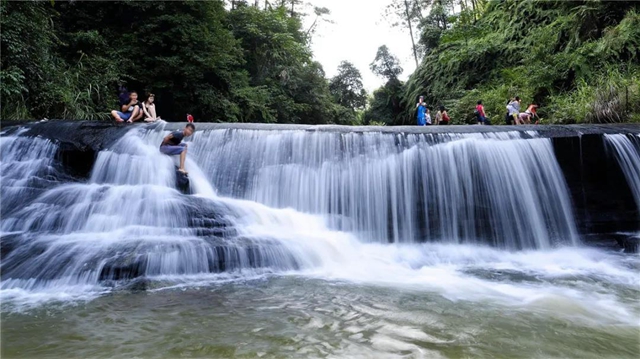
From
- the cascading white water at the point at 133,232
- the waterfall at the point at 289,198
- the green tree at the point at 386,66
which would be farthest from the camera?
the green tree at the point at 386,66

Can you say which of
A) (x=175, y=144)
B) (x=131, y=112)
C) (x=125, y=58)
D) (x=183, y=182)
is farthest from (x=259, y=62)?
(x=183, y=182)

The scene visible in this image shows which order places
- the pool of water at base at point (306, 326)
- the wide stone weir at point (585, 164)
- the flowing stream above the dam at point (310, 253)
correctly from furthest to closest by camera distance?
1. the wide stone weir at point (585, 164)
2. the flowing stream above the dam at point (310, 253)
3. the pool of water at base at point (306, 326)

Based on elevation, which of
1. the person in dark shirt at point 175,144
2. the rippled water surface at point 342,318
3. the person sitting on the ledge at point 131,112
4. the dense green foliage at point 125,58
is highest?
the dense green foliage at point 125,58

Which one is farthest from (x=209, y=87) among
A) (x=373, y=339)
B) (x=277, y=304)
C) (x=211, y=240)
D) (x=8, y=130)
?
(x=373, y=339)

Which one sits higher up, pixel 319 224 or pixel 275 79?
pixel 275 79

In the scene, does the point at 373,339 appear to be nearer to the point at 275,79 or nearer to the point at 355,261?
the point at 355,261

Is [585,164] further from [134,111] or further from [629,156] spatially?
[134,111]

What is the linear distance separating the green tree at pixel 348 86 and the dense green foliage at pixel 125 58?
12.7 m

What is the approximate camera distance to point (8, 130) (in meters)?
7.70

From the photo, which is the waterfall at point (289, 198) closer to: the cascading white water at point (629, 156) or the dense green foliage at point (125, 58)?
the cascading white water at point (629, 156)

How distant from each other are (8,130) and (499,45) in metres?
19.2

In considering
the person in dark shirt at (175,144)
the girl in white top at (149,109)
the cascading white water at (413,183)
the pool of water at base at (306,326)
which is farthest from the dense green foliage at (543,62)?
the girl in white top at (149,109)

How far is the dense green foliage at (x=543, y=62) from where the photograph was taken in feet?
35.6

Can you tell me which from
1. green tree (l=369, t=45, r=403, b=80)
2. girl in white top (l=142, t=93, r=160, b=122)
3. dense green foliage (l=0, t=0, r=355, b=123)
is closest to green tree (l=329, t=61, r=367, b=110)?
green tree (l=369, t=45, r=403, b=80)
